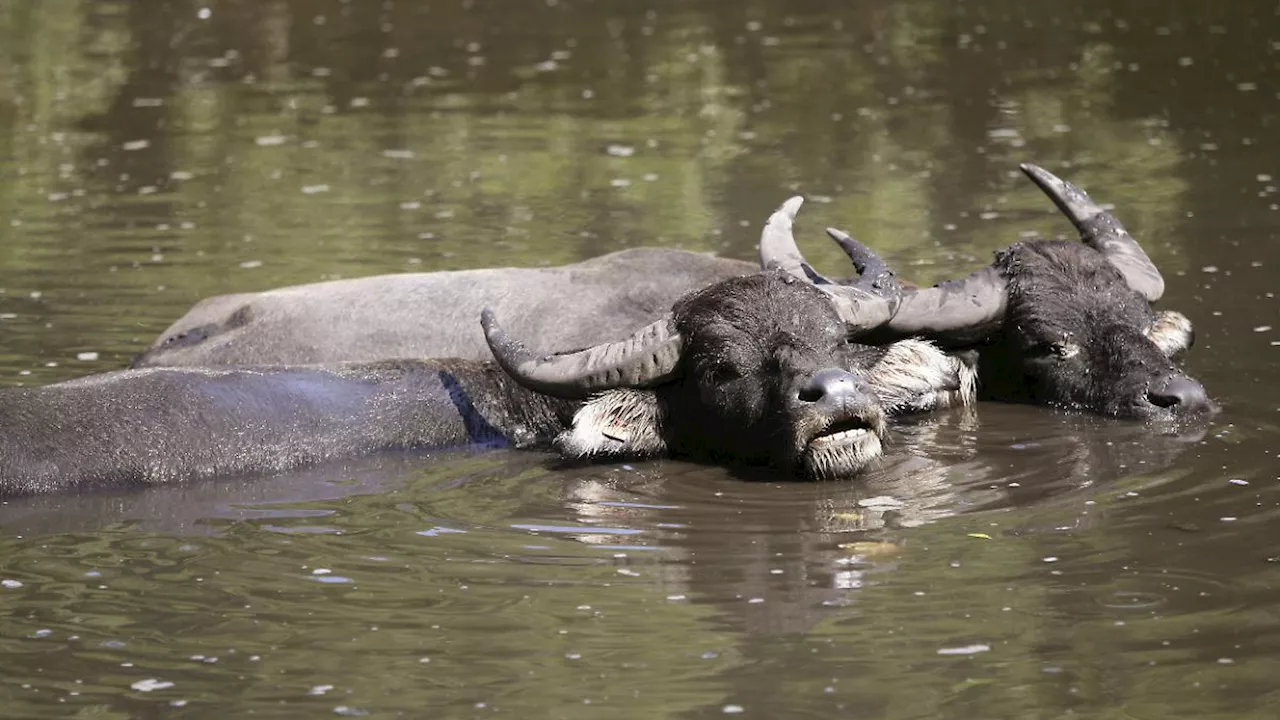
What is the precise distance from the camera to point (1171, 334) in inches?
393

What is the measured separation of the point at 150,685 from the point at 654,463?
128 inches

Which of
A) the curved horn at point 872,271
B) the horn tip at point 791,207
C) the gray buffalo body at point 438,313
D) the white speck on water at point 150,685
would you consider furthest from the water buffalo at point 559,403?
the white speck on water at point 150,685

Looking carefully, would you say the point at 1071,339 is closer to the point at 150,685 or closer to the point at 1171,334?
the point at 1171,334

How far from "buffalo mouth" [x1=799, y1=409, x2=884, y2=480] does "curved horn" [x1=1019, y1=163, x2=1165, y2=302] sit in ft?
7.42

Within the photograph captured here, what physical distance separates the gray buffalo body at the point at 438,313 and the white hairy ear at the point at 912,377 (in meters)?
1.24

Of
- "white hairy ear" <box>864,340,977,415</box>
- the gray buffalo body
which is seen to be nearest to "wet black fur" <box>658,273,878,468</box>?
"white hairy ear" <box>864,340,977,415</box>

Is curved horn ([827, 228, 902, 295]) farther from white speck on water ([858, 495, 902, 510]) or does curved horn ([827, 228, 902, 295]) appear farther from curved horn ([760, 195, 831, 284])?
white speck on water ([858, 495, 902, 510])

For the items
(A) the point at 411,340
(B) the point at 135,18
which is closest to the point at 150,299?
(A) the point at 411,340

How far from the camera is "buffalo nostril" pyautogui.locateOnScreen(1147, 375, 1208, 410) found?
931 cm

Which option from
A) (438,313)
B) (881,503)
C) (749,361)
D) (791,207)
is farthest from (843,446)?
(438,313)

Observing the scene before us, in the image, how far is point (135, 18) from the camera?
84.9 feet

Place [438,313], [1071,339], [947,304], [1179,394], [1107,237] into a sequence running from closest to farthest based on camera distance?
[1179,394], [1071,339], [947,304], [1107,237], [438,313]

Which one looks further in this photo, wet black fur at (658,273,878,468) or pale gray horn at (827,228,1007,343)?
pale gray horn at (827,228,1007,343)

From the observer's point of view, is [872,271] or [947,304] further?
[947,304]
